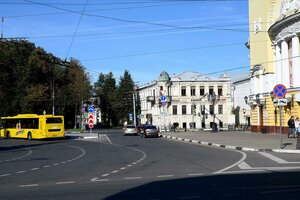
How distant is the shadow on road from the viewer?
1014 centimetres

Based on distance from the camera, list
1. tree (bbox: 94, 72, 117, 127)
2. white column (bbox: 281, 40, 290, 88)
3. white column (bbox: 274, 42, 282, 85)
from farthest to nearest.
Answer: tree (bbox: 94, 72, 117, 127) < white column (bbox: 274, 42, 282, 85) < white column (bbox: 281, 40, 290, 88)

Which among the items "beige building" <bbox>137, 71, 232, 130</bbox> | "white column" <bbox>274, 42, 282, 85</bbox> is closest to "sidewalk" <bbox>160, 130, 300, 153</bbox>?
"white column" <bbox>274, 42, 282, 85</bbox>

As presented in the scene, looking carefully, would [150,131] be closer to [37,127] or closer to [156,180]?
[37,127]

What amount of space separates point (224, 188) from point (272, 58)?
3844cm

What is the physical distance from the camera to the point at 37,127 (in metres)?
48.0

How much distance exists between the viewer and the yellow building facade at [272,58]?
40562 millimetres

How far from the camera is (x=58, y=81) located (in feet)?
306

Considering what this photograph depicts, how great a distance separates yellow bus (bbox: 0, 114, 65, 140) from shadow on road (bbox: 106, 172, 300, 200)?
3592 cm

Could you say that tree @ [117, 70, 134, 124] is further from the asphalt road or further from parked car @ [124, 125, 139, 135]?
the asphalt road

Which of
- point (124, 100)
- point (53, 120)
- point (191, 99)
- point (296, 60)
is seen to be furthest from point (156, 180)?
point (124, 100)

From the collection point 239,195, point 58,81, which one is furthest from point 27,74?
point 239,195

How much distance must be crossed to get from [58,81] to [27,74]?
1391 cm

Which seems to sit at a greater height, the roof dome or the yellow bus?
the roof dome

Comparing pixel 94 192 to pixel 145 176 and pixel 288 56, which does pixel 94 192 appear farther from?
pixel 288 56
